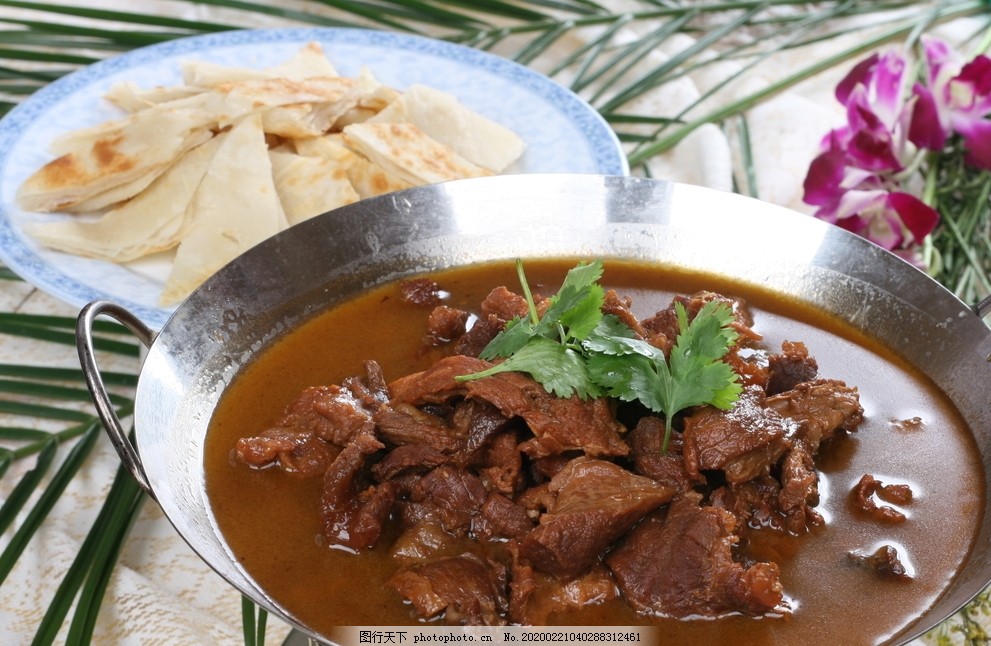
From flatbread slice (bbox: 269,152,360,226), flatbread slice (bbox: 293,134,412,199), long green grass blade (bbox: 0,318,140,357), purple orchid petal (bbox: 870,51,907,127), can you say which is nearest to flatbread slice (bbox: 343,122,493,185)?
flatbread slice (bbox: 293,134,412,199)

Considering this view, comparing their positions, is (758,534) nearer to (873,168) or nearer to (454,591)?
(454,591)

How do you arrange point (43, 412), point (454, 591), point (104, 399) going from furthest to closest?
point (43, 412) < point (104, 399) < point (454, 591)

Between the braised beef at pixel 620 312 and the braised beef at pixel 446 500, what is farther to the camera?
the braised beef at pixel 620 312

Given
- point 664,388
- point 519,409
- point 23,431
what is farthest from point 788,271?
point 23,431

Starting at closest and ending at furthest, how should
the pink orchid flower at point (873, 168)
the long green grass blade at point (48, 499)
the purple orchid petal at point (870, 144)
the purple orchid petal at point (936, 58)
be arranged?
the long green grass blade at point (48, 499)
the pink orchid flower at point (873, 168)
the purple orchid petal at point (870, 144)
the purple orchid petal at point (936, 58)

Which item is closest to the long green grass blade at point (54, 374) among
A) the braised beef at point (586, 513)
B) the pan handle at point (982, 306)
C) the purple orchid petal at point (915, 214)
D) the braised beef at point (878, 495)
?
the braised beef at point (586, 513)

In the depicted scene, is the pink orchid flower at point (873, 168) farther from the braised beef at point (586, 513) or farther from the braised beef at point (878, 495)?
the braised beef at point (586, 513)

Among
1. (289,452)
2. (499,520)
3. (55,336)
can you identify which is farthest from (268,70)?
(499,520)
